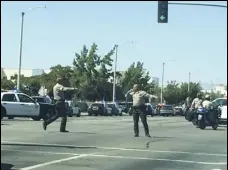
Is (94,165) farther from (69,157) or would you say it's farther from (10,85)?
(10,85)

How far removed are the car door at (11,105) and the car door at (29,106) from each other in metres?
0.28

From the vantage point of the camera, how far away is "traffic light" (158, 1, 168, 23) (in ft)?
83.3

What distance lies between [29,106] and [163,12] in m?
10.7

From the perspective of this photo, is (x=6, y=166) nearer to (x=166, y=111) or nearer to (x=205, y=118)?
(x=205, y=118)

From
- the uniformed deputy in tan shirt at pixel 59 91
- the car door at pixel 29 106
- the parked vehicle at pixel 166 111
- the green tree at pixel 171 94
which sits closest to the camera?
the uniformed deputy in tan shirt at pixel 59 91

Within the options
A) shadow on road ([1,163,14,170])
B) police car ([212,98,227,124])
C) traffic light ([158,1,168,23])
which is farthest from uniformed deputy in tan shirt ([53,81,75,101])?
police car ([212,98,227,124])

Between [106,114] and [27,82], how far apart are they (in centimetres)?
2230

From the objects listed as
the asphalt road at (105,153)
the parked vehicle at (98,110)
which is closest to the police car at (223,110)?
the asphalt road at (105,153)

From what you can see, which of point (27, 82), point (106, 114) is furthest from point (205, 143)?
point (27, 82)

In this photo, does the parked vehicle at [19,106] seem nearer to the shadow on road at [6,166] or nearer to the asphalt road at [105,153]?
the asphalt road at [105,153]

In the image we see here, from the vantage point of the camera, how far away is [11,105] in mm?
32156

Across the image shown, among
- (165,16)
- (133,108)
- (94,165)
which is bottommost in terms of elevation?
(94,165)

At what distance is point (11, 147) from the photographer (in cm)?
1306

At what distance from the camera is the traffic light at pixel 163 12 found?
25391 millimetres
